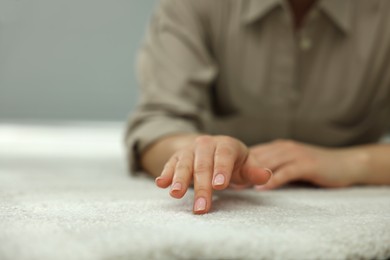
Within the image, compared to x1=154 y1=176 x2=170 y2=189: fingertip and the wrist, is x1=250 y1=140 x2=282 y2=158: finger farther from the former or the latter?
x1=154 y1=176 x2=170 y2=189: fingertip

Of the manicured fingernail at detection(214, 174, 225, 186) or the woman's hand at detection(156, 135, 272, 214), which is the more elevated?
the manicured fingernail at detection(214, 174, 225, 186)

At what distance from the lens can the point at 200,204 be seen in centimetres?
51

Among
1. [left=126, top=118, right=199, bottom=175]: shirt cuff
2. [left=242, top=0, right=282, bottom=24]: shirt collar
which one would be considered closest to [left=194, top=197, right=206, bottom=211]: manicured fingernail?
[left=126, top=118, right=199, bottom=175]: shirt cuff

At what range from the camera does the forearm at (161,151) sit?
0.78 metres

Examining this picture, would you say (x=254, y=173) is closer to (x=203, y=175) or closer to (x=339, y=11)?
(x=203, y=175)

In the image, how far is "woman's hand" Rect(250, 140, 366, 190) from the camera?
0.74 m

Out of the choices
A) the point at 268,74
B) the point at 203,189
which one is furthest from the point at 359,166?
the point at 203,189

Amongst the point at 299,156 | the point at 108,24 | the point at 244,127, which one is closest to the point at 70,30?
the point at 108,24

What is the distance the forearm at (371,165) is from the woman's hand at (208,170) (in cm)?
27

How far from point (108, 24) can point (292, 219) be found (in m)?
2.01

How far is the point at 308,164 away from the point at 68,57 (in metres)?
1.79

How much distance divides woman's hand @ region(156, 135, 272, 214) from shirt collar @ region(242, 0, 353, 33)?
0.42 meters

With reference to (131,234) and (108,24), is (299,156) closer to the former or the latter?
(131,234)

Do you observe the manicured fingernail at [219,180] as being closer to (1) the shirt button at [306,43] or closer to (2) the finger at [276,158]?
(2) the finger at [276,158]
